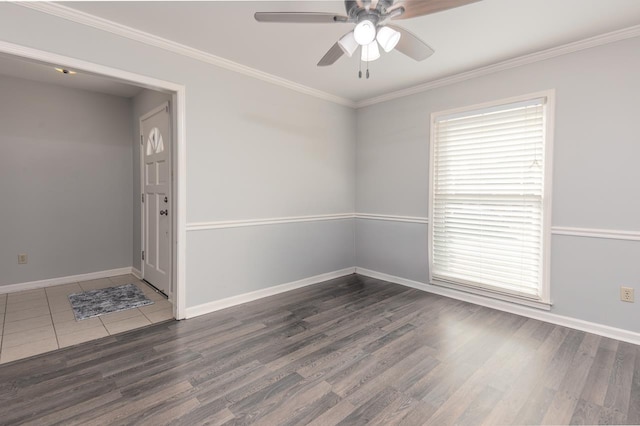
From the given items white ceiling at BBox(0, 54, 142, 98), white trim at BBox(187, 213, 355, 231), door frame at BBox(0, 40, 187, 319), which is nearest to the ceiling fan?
door frame at BBox(0, 40, 187, 319)

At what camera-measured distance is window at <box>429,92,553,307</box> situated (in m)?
2.90

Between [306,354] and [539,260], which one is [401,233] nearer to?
[539,260]

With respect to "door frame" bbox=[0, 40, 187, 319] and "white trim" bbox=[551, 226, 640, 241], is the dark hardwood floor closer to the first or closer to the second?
"door frame" bbox=[0, 40, 187, 319]

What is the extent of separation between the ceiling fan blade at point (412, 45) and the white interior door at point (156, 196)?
8.30 ft

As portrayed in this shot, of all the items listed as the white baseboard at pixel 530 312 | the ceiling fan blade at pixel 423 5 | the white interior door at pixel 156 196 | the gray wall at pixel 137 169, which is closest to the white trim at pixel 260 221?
the white interior door at pixel 156 196

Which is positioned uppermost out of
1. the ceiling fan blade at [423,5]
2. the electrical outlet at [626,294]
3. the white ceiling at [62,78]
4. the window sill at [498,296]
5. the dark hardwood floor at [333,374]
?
the white ceiling at [62,78]

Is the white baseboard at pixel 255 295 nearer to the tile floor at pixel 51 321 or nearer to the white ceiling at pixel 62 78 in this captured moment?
the tile floor at pixel 51 321

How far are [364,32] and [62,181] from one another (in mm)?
4121

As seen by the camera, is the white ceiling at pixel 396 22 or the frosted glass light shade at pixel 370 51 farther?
the white ceiling at pixel 396 22

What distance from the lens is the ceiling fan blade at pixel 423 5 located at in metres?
1.59

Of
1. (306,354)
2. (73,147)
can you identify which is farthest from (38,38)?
(306,354)

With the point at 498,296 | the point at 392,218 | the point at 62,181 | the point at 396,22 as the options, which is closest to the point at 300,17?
the point at 396,22

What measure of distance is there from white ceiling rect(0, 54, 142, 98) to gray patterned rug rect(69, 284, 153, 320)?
2.25 meters

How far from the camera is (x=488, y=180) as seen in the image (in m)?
3.22
